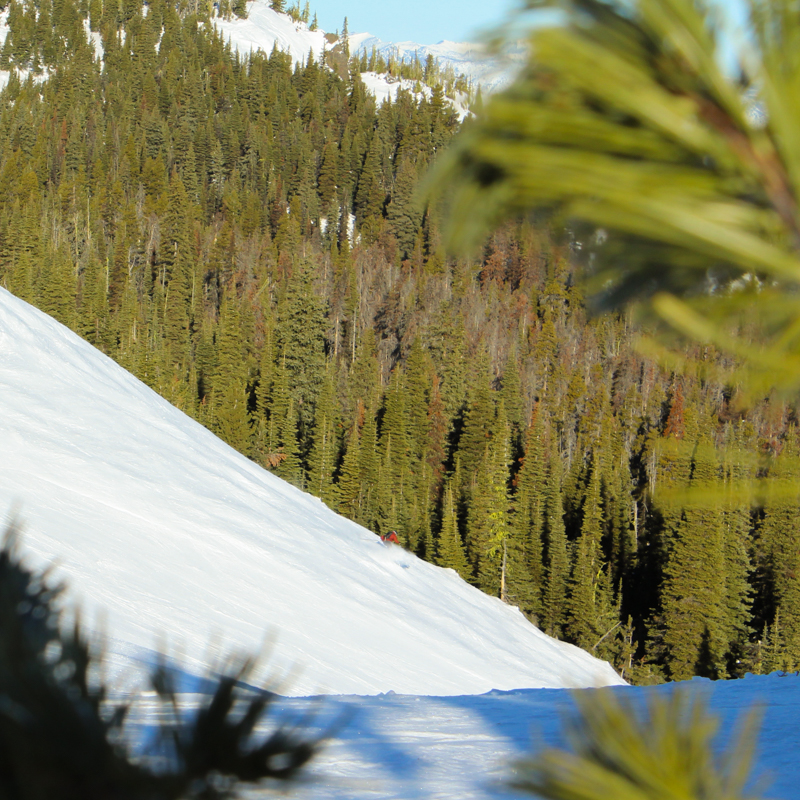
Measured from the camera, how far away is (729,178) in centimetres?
48

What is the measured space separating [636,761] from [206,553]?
1363 cm

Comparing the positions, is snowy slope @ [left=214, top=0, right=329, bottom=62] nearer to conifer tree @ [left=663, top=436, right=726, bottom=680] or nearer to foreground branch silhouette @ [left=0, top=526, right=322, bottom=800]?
conifer tree @ [left=663, top=436, right=726, bottom=680]

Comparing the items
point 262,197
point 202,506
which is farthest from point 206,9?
point 202,506

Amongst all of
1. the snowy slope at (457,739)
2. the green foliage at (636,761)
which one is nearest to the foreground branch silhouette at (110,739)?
the green foliage at (636,761)

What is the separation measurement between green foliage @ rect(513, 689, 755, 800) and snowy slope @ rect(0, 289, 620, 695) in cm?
896

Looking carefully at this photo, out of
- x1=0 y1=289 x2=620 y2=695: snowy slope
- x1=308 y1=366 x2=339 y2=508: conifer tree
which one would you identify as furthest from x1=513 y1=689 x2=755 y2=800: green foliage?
x1=308 y1=366 x2=339 y2=508: conifer tree

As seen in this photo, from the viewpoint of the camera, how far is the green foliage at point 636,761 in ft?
1.65

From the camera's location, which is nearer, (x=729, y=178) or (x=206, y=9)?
(x=729, y=178)

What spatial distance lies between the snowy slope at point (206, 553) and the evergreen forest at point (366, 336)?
19.2 ft

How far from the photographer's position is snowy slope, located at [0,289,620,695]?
1138 cm

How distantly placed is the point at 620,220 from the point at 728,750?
0.35 m

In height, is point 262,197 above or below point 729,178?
above

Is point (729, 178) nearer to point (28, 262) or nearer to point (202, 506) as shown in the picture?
point (202, 506)

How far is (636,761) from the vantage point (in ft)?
1.68
